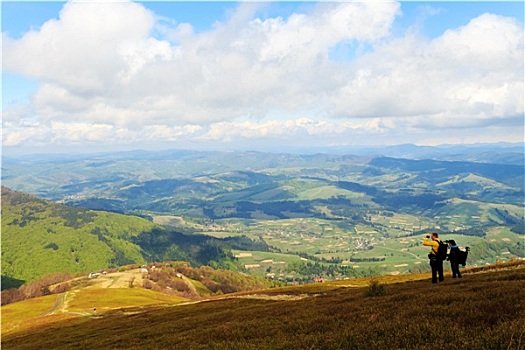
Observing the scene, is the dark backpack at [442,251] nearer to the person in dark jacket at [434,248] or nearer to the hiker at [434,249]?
the hiker at [434,249]

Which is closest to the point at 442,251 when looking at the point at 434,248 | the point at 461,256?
the point at 434,248

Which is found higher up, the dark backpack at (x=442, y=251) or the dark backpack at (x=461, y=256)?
the dark backpack at (x=442, y=251)

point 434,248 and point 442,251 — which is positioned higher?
point 434,248

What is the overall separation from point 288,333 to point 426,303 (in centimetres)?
825

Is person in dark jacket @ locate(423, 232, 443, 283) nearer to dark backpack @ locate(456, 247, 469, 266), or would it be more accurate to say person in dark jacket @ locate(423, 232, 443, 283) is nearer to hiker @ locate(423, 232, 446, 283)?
hiker @ locate(423, 232, 446, 283)

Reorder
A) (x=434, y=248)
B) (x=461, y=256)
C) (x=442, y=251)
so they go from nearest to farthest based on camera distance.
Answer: (x=442, y=251), (x=434, y=248), (x=461, y=256)

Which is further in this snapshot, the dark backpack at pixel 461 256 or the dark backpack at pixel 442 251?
the dark backpack at pixel 461 256

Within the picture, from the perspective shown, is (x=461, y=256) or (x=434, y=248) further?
(x=461, y=256)

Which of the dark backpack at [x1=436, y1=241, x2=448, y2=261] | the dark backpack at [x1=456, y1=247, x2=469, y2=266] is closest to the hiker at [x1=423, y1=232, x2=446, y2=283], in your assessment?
the dark backpack at [x1=436, y1=241, x2=448, y2=261]

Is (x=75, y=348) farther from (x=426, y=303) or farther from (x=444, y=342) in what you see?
(x=444, y=342)

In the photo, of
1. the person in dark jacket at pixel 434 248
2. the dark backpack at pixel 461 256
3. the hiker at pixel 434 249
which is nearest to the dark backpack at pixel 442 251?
the hiker at pixel 434 249

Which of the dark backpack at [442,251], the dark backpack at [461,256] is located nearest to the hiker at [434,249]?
the dark backpack at [442,251]

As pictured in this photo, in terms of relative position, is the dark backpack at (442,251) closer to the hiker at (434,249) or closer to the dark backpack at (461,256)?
the hiker at (434,249)

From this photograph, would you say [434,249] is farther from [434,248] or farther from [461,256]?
[461,256]
